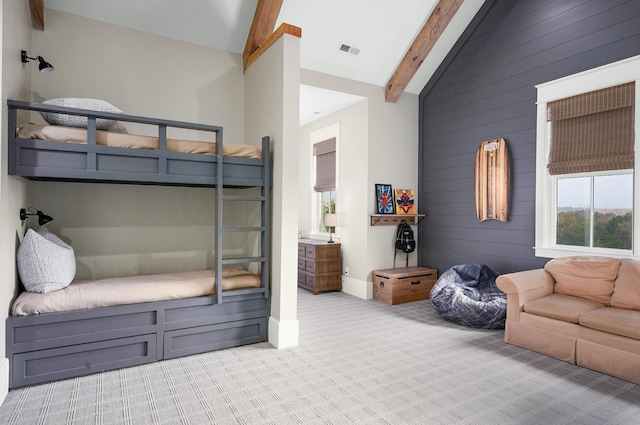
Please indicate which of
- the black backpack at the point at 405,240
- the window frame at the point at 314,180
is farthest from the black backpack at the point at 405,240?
the window frame at the point at 314,180

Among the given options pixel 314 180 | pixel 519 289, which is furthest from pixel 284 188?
pixel 314 180

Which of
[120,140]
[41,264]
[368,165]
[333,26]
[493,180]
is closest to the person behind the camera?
[41,264]

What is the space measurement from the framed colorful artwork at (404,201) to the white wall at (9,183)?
436cm

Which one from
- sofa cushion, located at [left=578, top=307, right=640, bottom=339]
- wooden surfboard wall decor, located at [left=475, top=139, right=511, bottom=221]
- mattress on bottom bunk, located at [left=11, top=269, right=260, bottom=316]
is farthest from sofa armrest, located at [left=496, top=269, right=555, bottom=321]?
Answer: mattress on bottom bunk, located at [left=11, top=269, right=260, bottom=316]

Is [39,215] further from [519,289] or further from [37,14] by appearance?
[519,289]

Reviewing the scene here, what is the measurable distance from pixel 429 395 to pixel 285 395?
3.18 feet

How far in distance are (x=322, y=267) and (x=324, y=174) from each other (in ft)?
5.70

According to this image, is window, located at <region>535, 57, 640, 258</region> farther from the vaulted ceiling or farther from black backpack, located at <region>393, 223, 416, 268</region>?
black backpack, located at <region>393, 223, 416, 268</region>

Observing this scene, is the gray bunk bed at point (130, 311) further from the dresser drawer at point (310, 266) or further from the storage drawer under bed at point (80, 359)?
the dresser drawer at point (310, 266)

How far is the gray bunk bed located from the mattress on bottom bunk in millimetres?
50

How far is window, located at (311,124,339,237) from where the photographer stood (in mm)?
6098

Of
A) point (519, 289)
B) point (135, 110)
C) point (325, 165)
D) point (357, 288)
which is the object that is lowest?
point (357, 288)

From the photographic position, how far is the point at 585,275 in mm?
3406

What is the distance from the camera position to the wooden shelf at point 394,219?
17.3ft
